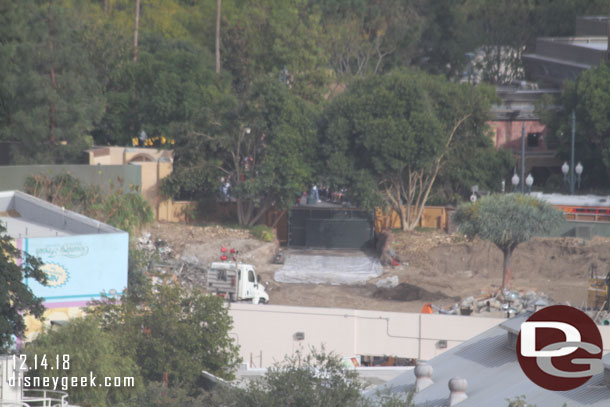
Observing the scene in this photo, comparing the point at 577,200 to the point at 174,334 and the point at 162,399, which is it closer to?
the point at 174,334

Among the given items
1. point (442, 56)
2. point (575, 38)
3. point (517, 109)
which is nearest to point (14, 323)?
point (517, 109)

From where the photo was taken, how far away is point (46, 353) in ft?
73.5

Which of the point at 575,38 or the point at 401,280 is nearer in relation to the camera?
the point at 401,280

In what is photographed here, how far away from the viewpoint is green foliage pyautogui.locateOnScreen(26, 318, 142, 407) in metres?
22.3

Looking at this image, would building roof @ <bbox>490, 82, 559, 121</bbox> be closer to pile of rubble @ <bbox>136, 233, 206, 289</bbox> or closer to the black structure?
the black structure

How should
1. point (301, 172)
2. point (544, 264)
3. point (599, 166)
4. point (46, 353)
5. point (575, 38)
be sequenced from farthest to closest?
1. point (575, 38)
2. point (599, 166)
3. point (301, 172)
4. point (544, 264)
5. point (46, 353)

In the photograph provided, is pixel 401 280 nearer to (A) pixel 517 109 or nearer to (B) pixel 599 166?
(B) pixel 599 166

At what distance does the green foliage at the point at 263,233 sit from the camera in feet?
163

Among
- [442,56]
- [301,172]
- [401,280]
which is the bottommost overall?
[401,280]

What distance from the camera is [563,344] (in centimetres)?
1554

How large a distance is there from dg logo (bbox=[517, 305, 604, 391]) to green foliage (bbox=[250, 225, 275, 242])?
108 feet

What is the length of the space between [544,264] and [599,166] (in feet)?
47.3

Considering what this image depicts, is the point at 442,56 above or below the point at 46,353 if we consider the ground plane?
above

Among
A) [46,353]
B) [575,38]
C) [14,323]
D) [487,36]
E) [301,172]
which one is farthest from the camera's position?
[487,36]
